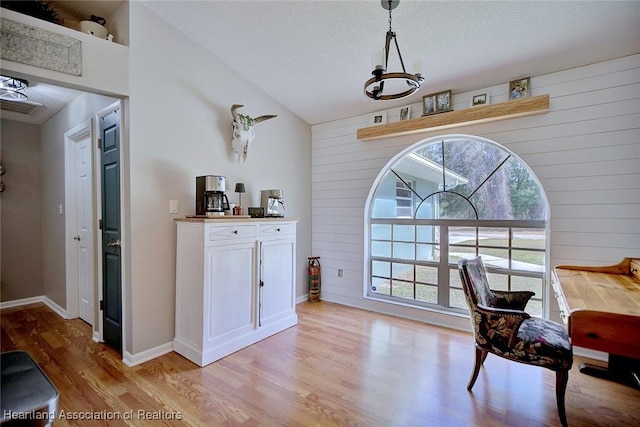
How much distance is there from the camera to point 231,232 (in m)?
2.68

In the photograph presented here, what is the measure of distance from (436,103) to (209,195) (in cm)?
253

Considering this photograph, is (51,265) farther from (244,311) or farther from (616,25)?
(616,25)

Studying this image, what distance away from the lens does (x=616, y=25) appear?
218 cm

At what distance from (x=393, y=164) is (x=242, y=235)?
2095 mm

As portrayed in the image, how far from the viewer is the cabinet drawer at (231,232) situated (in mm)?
2529

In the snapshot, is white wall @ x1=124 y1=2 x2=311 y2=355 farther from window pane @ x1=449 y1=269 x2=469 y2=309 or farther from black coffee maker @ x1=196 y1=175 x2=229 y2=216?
window pane @ x1=449 y1=269 x2=469 y2=309

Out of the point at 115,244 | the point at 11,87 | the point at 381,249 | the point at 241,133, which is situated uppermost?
the point at 11,87

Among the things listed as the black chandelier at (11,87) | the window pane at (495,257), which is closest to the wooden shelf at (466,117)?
the window pane at (495,257)

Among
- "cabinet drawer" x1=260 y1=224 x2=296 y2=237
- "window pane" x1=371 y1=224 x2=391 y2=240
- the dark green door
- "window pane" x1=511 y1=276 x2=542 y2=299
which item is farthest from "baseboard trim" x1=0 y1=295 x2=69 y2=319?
"window pane" x1=511 y1=276 x2=542 y2=299

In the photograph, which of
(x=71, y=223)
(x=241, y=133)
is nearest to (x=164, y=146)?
(x=241, y=133)

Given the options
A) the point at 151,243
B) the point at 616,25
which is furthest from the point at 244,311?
the point at 616,25

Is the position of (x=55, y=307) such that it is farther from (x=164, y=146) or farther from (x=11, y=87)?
(x=164, y=146)

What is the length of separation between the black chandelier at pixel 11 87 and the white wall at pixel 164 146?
4.09 feet

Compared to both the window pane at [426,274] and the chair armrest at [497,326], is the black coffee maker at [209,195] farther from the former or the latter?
the window pane at [426,274]
